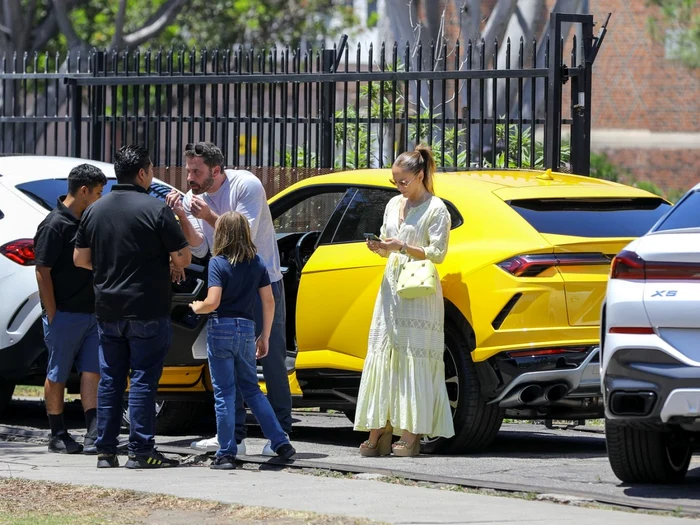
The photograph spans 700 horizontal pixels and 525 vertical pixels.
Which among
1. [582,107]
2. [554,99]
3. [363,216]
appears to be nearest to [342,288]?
[363,216]

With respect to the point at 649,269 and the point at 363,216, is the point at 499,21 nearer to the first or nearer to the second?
the point at 363,216

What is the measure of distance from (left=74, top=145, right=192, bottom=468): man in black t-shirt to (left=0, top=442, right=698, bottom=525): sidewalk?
0.24 m

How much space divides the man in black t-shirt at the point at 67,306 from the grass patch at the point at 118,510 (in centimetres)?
168

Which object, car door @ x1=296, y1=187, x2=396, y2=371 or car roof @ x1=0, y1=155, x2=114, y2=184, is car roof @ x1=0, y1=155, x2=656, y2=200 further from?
car door @ x1=296, y1=187, x2=396, y2=371

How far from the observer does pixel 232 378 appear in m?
8.00

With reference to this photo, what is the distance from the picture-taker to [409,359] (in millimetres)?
8258

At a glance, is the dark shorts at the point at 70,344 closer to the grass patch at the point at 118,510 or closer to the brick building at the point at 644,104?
the grass patch at the point at 118,510

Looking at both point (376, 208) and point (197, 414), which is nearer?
point (376, 208)

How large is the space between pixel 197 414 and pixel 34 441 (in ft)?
3.54

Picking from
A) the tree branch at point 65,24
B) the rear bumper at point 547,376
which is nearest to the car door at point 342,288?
the rear bumper at point 547,376

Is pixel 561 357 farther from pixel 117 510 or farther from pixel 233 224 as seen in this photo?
pixel 117 510

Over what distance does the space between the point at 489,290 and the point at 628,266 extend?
4.72ft

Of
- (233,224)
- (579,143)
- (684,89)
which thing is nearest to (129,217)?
(233,224)

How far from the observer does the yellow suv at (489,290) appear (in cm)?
799
